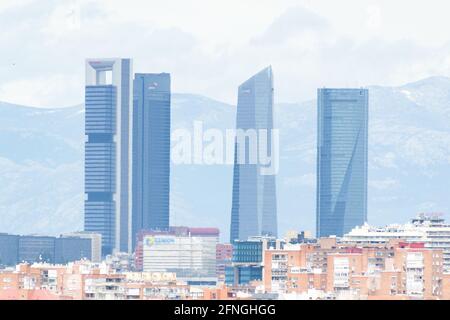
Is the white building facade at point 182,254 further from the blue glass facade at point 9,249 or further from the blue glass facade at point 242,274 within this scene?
the blue glass facade at point 242,274

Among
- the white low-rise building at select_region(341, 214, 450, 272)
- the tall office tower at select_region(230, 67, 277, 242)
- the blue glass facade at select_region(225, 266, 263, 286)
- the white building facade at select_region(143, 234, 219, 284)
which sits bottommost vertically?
the blue glass facade at select_region(225, 266, 263, 286)

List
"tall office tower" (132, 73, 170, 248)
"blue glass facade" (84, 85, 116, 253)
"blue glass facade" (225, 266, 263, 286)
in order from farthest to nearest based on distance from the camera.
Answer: "blue glass facade" (84, 85, 116, 253), "tall office tower" (132, 73, 170, 248), "blue glass facade" (225, 266, 263, 286)

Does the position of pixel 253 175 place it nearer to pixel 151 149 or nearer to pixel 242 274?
pixel 151 149

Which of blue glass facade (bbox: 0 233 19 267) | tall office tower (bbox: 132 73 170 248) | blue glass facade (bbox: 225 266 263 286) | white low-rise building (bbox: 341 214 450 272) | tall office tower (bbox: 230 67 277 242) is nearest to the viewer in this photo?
blue glass facade (bbox: 225 266 263 286)

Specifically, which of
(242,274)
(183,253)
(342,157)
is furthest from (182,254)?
(242,274)

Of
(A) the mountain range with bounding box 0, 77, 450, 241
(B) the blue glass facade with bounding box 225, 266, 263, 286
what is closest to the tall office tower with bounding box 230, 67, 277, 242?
(A) the mountain range with bounding box 0, 77, 450, 241

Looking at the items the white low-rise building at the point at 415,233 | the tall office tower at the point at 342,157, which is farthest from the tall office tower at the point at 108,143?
the white low-rise building at the point at 415,233

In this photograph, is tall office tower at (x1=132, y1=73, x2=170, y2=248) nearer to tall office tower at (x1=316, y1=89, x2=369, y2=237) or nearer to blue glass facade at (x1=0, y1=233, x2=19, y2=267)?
tall office tower at (x1=316, y1=89, x2=369, y2=237)

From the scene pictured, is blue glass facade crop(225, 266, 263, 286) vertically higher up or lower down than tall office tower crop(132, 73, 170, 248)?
lower down
